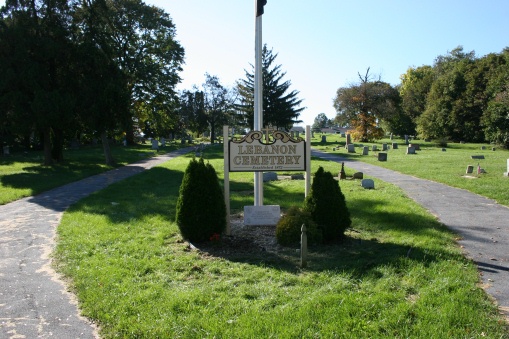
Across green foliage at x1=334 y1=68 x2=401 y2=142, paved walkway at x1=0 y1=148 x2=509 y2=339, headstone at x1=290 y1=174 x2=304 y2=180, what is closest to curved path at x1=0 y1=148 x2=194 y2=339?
paved walkway at x1=0 y1=148 x2=509 y2=339

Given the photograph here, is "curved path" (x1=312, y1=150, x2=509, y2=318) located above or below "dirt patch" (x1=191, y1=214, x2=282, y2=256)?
above

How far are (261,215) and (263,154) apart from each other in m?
1.16

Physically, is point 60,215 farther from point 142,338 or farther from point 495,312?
point 495,312

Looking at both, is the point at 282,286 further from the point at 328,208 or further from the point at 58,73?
the point at 58,73

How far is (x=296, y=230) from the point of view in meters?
6.61

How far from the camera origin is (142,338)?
3686 millimetres

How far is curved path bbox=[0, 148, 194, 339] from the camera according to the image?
3983 millimetres

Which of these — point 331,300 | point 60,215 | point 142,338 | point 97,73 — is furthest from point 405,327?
point 97,73

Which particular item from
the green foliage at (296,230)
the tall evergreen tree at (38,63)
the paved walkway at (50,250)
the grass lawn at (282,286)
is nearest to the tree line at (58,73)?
the tall evergreen tree at (38,63)

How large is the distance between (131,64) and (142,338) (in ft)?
109

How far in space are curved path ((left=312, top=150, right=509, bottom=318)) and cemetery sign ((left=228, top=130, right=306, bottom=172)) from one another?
122 inches

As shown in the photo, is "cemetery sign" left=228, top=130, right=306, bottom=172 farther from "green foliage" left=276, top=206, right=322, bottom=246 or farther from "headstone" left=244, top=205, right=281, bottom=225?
"green foliage" left=276, top=206, right=322, bottom=246

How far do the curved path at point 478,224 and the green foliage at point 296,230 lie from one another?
223 cm

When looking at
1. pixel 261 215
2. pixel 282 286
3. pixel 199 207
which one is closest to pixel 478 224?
pixel 261 215
